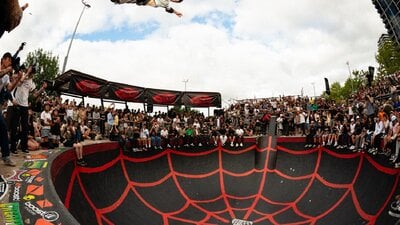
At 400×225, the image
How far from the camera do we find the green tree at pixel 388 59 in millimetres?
52875

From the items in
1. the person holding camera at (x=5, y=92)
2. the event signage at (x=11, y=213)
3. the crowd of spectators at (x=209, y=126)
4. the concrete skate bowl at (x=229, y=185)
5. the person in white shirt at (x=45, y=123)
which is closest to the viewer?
the event signage at (x=11, y=213)

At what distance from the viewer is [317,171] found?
1630 centimetres

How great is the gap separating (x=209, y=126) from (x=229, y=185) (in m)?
6.33

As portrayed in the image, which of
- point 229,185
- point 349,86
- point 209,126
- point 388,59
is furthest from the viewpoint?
point 349,86

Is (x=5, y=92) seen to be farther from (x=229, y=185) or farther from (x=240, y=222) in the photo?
(x=229, y=185)

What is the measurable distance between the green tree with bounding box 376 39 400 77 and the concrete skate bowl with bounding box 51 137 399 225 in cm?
4298

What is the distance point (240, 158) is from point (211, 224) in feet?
20.3

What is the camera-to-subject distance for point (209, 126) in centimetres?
2247

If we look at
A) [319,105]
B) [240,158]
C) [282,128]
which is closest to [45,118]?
[240,158]

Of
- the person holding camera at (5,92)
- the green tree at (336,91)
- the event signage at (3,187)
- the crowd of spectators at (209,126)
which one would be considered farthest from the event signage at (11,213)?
the green tree at (336,91)

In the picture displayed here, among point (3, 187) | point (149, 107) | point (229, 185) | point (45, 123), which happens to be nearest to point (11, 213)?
point (3, 187)

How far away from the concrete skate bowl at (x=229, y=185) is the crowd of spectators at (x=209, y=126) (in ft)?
1.93

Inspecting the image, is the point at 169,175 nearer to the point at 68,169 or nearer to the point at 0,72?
the point at 68,169

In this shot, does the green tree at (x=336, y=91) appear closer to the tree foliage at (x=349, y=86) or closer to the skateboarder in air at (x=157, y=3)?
the tree foliage at (x=349, y=86)
